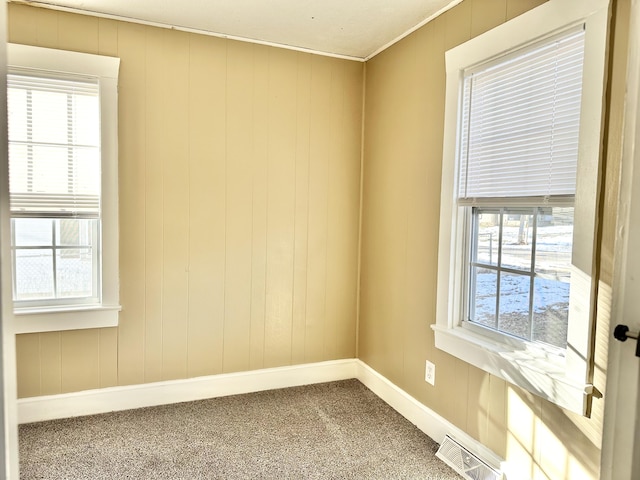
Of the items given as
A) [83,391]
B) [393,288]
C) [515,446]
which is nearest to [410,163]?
[393,288]

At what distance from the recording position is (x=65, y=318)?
2557 millimetres

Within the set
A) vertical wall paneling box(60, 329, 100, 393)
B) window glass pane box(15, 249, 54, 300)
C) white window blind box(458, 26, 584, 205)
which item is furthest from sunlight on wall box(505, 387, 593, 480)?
window glass pane box(15, 249, 54, 300)

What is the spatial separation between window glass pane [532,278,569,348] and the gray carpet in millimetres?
853

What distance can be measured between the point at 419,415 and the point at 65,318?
2.20m

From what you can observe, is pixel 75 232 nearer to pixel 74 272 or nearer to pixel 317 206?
pixel 74 272

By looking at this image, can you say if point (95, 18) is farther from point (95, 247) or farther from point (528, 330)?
point (528, 330)

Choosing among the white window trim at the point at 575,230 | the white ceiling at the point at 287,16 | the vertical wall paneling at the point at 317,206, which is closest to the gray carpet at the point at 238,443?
the vertical wall paneling at the point at 317,206

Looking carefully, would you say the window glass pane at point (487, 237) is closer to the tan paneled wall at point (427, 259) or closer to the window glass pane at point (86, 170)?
the tan paneled wall at point (427, 259)

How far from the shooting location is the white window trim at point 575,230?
1585 mm

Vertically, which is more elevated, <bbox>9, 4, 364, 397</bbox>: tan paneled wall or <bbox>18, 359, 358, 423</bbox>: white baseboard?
<bbox>9, 4, 364, 397</bbox>: tan paneled wall

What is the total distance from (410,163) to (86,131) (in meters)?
1.98

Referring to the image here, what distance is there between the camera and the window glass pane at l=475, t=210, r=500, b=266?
2.14m

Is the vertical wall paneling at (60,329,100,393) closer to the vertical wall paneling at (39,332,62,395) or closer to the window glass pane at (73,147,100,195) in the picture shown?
the vertical wall paneling at (39,332,62,395)

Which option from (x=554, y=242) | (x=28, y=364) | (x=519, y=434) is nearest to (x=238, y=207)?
(x=28, y=364)
